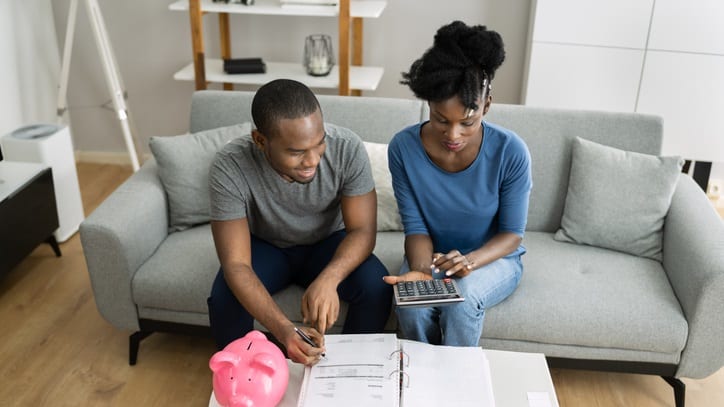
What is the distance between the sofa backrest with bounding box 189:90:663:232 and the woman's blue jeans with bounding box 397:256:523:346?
1.57 ft

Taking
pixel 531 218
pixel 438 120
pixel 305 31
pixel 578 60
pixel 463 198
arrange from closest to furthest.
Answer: pixel 438 120 < pixel 463 198 < pixel 531 218 < pixel 578 60 < pixel 305 31

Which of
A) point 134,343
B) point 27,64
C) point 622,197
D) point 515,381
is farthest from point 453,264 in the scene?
point 27,64

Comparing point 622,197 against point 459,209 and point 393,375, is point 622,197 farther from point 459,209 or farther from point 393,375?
point 393,375

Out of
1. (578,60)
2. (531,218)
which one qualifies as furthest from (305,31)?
(531,218)

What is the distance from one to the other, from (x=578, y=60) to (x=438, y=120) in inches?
55.8

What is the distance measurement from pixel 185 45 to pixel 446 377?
241 cm

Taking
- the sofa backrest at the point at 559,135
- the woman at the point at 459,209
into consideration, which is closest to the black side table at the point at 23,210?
the woman at the point at 459,209

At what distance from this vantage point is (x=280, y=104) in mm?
1577

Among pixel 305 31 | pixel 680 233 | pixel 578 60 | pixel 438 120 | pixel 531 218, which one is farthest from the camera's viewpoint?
pixel 305 31

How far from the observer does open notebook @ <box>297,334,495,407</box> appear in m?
1.37

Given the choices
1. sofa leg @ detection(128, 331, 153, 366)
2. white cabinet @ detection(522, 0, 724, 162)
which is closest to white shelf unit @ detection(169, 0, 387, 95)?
white cabinet @ detection(522, 0, 724, 162)

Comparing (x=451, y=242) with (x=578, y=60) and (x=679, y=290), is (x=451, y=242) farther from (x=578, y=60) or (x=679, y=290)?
(x=578, y=60)

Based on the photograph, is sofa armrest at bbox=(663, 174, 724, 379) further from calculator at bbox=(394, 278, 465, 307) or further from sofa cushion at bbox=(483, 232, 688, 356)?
calculator at bbox=(394, 278, 465, 307)

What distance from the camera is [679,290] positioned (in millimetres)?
1956
